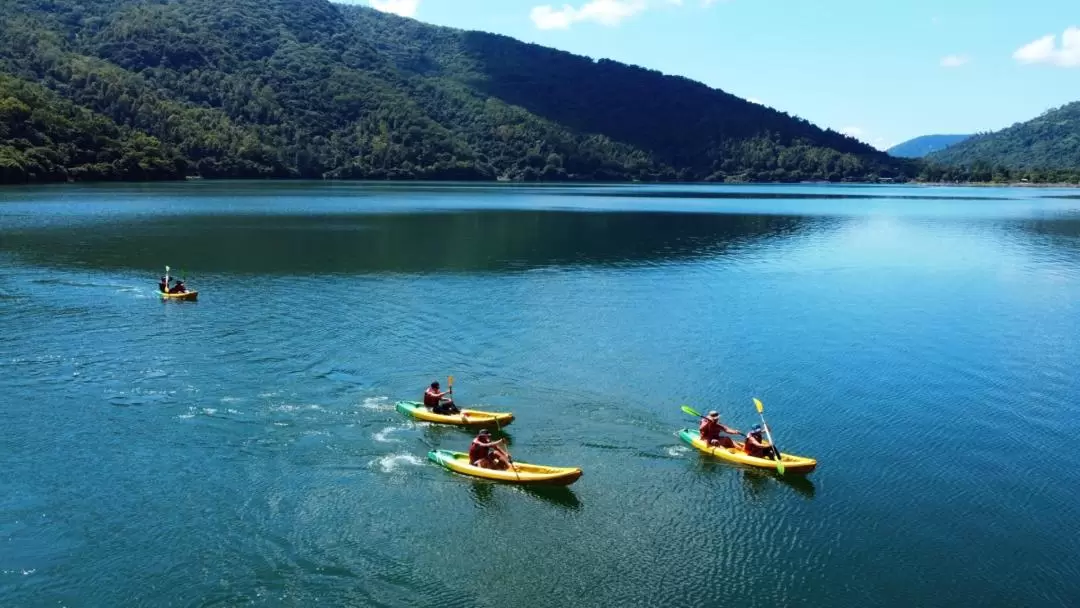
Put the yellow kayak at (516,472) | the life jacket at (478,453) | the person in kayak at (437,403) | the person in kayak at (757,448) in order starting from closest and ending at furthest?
the yellow kayak at (516,472)
the life jacket at (478,453)
the person in kayak at (757,448)
the person in kayak at (437,403)

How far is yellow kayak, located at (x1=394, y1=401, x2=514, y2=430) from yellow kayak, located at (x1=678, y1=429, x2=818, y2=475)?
6.67 meters

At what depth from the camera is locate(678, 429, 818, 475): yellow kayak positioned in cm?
2698

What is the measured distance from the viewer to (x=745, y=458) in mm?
28141

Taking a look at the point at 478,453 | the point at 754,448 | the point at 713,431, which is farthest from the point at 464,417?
the point at 754,448

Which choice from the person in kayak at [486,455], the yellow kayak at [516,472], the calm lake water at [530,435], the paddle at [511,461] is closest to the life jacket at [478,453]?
the person in kayak at [486,455]

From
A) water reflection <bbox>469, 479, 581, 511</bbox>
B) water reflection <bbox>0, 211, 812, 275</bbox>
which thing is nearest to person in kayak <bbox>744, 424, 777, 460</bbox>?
Answer: water reflection <bbox>469, 479, 581, 511</bbox>

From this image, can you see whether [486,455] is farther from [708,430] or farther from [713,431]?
[713,431]

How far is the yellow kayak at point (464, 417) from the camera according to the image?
1199 inches

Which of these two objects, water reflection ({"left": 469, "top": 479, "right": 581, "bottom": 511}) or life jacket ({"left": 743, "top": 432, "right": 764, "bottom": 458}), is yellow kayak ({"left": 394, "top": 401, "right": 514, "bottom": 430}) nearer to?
water reflection ({"left": 469, "top": 479, "right": 581, "bottom": 511})

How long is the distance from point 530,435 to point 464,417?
2569 millimetres

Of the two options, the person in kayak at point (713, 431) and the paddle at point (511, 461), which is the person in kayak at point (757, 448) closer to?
the person in kayak at point (713, 431)

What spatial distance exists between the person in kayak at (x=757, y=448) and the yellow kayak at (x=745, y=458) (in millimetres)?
158

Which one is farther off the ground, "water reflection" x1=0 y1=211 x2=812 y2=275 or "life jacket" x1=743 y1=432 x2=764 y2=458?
"water reflection" x1=0 y1=211 x2=812 y2=275

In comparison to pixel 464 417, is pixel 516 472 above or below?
below
